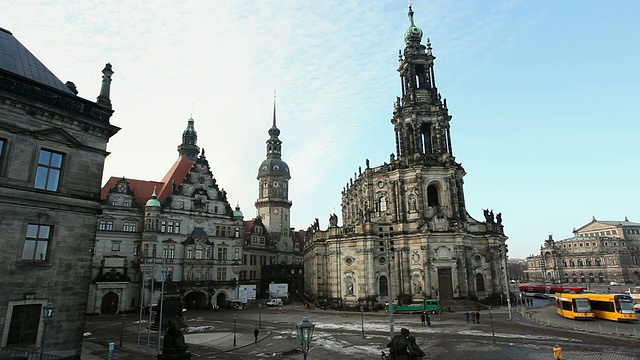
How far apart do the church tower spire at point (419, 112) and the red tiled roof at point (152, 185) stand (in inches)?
1364

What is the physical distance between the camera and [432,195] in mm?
57719

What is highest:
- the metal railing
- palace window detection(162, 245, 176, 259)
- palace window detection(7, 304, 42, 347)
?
palace window detection(162, 245, 176, 259)

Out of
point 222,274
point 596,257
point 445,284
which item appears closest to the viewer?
point 445,284

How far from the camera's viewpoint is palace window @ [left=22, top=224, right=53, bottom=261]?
57.0ft

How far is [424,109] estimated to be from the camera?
59.1 meters

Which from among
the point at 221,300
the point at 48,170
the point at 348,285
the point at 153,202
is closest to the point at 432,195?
the point at 348,285

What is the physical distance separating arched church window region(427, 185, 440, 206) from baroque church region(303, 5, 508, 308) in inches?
6.2

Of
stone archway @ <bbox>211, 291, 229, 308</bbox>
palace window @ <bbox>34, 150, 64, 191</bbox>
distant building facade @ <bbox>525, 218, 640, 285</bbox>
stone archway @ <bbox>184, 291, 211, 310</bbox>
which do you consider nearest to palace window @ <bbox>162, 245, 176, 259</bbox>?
stone archway @ <bbox>184, 291, 211, 310</bbox>

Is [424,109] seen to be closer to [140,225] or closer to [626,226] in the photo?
[140,225]

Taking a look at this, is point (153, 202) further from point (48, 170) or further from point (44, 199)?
point (44, 199)

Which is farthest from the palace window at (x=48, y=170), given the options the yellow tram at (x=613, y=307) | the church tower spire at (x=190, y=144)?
the church tower spire at (x=190, y=144)

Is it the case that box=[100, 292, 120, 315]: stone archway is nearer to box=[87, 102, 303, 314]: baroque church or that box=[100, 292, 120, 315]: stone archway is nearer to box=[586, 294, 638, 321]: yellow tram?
box=[87, 102, 303, 314]: baroque church

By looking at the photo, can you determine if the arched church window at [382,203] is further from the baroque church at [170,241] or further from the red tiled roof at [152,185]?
the red tiled roof at [152,185]

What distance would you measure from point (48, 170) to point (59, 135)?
5.95ft
